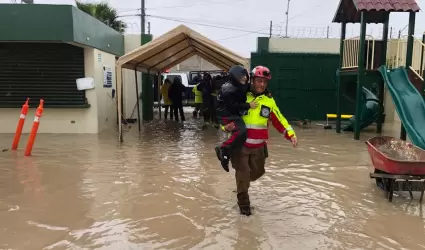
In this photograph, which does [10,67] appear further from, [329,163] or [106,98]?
[329,163]

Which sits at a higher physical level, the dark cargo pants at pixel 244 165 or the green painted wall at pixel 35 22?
the green painted wall at pixel 35 22

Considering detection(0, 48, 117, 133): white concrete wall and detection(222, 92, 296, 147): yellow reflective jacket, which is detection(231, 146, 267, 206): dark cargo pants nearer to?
detection(222, 92, 296, 147): yellow reflective jacket

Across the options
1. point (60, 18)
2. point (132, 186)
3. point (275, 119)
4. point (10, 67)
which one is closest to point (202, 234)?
point (275, 119)

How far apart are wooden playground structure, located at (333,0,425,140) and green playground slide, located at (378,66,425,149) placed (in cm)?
24

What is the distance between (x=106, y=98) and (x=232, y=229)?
898 centimetres

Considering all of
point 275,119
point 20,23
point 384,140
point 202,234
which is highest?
point 20,23

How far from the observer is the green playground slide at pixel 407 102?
7.98 metres

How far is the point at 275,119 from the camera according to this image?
500 centimetres

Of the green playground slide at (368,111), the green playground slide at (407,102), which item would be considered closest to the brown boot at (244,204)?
the green playground slide at (407,102)

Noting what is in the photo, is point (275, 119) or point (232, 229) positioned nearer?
point (232, 229)

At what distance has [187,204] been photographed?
5273mm

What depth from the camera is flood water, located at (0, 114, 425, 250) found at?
4.17 metres

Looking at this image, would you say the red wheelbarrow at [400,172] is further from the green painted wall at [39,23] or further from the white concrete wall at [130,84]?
the white concrete wall at [130,84]

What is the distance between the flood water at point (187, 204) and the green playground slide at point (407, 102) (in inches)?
42.3
